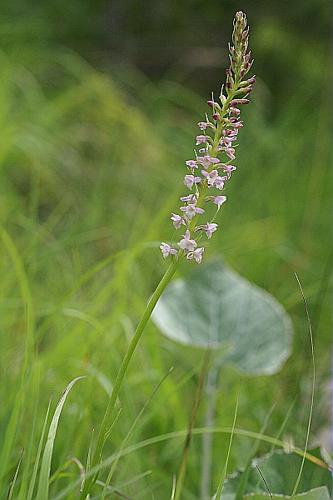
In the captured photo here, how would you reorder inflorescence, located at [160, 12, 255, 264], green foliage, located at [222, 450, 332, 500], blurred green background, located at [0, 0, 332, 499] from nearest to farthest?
inflorescence, located at [160, 12, 255, 264] < green foliage, located at [222, 450, 332, 500] < blurred green background, located at [0, 0, 332, 499]

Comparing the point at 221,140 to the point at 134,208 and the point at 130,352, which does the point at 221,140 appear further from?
the point at 134,208

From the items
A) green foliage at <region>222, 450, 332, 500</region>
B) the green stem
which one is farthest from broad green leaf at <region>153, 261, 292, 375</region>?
the green stem

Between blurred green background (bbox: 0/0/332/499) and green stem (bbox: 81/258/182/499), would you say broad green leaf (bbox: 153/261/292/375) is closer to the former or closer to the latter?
blurred green background (bbox: 0/0/332/499)


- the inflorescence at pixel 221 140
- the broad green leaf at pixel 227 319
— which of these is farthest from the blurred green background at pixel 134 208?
the inflorescence at pixel 221 140

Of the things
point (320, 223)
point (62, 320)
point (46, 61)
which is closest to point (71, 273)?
point (62, 320)

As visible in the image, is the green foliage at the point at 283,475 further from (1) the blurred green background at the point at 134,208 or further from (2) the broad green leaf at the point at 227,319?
(2) the broad green leaf at the point at 227,319

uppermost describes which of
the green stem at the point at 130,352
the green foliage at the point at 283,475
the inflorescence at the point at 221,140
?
the inflorescence at the point at 221,140
